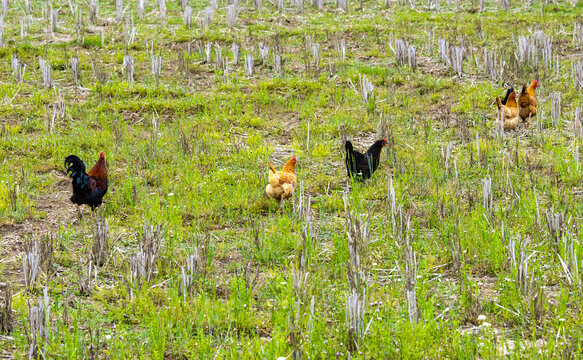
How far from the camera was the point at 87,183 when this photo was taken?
22.6 ft

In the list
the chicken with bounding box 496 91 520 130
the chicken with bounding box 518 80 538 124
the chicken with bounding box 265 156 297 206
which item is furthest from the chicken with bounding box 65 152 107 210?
the chicken with bounding box 518 80 538 124

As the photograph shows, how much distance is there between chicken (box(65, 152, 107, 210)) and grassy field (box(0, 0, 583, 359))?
0.29 meters

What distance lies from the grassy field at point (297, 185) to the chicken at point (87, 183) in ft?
0.94

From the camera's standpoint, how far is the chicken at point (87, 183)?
22.5 ft

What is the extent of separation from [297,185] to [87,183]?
7.72 ft

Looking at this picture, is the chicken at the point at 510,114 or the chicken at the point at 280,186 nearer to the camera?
the chicken at the point at 280,186

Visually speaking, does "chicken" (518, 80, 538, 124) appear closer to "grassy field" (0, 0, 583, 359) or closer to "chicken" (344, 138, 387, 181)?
"grassy field" (0, 0, 583, 359)

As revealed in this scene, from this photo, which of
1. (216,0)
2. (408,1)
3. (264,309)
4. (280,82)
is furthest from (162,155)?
(408,1)

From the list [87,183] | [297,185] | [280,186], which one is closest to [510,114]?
[297,185]

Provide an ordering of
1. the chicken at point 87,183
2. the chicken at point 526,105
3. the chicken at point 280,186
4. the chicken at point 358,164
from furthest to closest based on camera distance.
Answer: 1. the chicken at point 526,105
2. the chicken at point 358,164
3. the chicken at point 280,186
4. the chicken at point 87,183

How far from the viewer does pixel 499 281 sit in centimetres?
538

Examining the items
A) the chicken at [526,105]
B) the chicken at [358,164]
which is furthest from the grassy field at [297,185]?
the chicken at [526,105]

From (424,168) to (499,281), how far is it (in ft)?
9.85

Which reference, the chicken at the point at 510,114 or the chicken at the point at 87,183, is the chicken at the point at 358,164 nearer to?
the chicken at the point at 510,114
